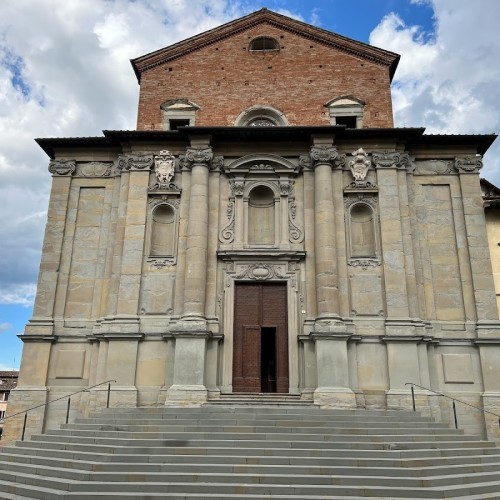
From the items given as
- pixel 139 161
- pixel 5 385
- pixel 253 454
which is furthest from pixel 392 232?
pixel 5 385

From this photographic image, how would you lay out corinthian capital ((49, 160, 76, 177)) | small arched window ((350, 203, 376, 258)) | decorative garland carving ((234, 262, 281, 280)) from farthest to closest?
corinthian capital ((49, 160, 76, 177)), small arched window ((350, 203, 376, 258)), decorative garland carving ((234, 262, 281, 280))

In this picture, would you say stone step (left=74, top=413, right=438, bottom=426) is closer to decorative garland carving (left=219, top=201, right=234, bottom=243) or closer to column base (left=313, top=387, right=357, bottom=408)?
column base (left=313, top=387, right=357, bottom=408)

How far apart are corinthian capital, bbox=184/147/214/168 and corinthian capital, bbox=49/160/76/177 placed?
14.8 ft

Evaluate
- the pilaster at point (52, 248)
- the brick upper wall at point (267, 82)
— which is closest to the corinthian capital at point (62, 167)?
the pilaster at point (52, 248)

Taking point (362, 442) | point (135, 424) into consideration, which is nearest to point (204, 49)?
point (135, 424)

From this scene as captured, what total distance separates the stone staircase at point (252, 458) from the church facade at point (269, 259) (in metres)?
3.06

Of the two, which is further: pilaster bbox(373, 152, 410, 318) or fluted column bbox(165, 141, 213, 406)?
pilaster bbox(373, 152, 410, 318)

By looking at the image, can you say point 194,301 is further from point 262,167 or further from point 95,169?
point 95,169

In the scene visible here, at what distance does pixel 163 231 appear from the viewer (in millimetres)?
19312

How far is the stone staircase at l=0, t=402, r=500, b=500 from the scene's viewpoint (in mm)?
9719

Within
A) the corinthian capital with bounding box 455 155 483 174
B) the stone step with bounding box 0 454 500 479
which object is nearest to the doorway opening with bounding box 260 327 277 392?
the stone step with bounding box 0 454 500 479

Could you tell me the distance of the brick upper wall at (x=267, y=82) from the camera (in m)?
21.0

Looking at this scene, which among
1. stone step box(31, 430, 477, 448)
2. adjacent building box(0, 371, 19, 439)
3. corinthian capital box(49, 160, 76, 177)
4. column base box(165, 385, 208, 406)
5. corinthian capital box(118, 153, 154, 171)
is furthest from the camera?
adjacent building box(0, 371, 19, 439)

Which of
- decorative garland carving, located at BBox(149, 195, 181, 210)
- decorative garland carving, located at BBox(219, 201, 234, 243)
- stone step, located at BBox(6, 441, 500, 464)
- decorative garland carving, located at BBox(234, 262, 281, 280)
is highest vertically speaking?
decorative garland carving, located at BBox(149, 195, 181, 210)
